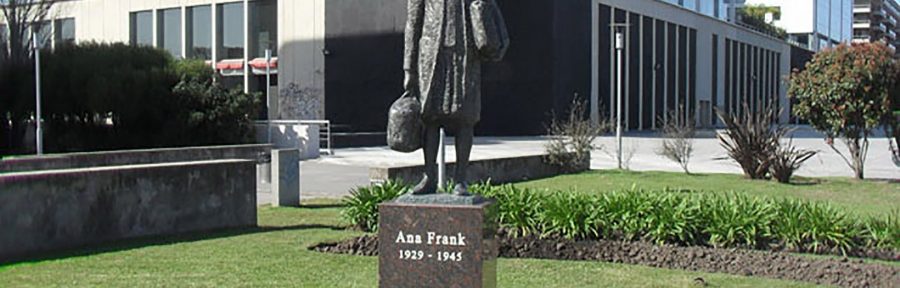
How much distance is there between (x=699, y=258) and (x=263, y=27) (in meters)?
41.6

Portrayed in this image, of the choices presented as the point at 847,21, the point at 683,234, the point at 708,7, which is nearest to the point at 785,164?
the point at 683,234

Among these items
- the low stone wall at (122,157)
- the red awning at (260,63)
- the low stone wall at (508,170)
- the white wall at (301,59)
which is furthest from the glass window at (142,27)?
the low stone wall at (508,170)

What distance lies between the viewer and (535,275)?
346 inches

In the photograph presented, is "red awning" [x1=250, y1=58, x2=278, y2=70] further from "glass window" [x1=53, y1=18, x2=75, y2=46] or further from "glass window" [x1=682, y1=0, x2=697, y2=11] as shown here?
"glass window" [x1=682, y1=0, x2=697, y2=11]

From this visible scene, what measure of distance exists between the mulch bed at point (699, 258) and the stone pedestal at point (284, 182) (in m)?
4.73

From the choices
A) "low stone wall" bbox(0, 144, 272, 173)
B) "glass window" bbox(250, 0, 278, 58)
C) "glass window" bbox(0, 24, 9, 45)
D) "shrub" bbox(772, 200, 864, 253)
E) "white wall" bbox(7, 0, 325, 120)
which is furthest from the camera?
"glass window" bbox(250, 0, 278, 58)

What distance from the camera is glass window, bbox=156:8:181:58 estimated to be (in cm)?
5256

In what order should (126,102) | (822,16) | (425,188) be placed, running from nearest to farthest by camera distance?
(425,188) < (126,102) < (822,16)

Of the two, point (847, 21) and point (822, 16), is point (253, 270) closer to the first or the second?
point (822, 16)

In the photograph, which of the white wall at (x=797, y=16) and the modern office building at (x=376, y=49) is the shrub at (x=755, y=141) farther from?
the white wall at (x=797, y=16)

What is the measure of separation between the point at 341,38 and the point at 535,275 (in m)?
37.8

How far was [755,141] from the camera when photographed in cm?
1981

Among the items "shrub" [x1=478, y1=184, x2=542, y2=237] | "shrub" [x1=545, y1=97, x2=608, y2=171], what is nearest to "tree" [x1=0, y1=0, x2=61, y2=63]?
"shrub" [x1=545, y1=97, x2=608, y2=171]

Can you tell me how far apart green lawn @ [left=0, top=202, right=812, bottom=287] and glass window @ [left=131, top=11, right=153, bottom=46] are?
4500cm
